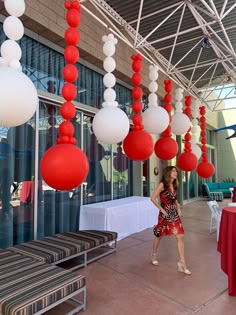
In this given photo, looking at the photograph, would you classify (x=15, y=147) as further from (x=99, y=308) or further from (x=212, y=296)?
(x=212, y=296)

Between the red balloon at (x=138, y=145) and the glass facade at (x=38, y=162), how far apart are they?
1989 millimetres

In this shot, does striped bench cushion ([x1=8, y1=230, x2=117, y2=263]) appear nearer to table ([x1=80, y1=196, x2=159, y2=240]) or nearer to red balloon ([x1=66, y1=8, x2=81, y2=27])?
table ([x1=80, y1=196, x2=159, y2=240])

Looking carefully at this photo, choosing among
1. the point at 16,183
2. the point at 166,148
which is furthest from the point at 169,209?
the point at 16,183

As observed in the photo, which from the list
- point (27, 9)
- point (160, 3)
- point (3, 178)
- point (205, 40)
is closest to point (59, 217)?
point (3, 178)

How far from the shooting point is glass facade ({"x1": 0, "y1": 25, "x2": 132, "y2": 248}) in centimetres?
396

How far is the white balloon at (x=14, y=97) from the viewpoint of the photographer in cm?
177

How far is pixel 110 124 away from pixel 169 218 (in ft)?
6.07

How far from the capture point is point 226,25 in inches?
214

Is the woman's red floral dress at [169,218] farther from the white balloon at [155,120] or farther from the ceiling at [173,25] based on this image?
the ceiling at [173,25]

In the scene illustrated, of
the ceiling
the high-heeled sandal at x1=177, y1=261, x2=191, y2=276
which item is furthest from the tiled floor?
the ceiling

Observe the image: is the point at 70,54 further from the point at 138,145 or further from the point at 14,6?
the point at 138,145

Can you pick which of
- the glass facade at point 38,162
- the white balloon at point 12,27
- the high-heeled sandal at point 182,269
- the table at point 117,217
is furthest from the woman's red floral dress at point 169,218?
the white balloon at point 12,27

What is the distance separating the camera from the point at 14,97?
1789 millimetres

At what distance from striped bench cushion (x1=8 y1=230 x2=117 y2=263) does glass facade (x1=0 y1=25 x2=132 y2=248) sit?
0.51 metres
